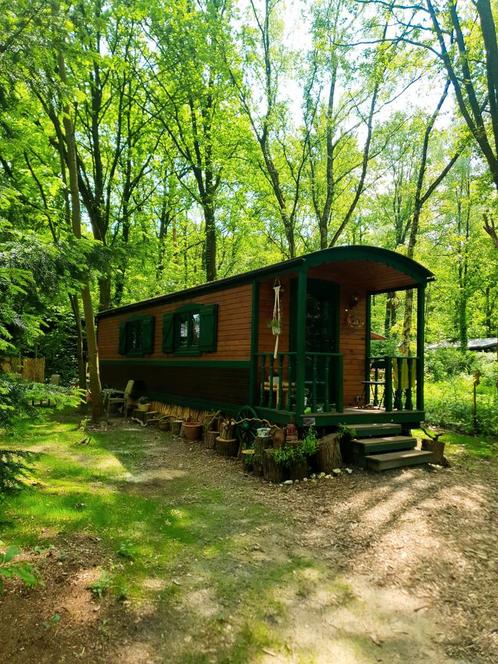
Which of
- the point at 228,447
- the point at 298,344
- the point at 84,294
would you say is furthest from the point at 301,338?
the point at 84,294

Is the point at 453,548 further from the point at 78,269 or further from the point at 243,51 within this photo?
the point at 243,51

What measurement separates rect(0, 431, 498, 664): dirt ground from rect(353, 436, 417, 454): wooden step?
1.20 metres

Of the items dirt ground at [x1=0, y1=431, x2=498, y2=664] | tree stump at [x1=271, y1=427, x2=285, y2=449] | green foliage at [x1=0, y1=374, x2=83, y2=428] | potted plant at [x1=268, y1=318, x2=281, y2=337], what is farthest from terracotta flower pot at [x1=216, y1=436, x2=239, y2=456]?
green foliage at [x1=0, y1=374, x2=83, y2=428]

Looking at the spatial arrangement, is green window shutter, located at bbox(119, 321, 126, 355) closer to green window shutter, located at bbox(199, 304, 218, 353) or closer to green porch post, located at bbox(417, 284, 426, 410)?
green window shutter, located at bbox(199, 304, 218, 353)

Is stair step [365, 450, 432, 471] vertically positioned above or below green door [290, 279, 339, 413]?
below

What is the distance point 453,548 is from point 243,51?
15.6 meters

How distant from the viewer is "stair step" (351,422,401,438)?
6556 millimetres

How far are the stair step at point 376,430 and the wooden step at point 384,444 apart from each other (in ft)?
0.28

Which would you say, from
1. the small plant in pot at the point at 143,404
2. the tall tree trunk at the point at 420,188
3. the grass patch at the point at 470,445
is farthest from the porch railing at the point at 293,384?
the tall tree trunk at the point at 420,188

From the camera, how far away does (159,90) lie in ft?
50.9

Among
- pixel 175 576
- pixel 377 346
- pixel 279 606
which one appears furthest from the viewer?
pixel 377 346

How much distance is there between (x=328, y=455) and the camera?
19.6 ft

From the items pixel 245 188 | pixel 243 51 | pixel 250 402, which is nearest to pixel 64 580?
pixel 250 402

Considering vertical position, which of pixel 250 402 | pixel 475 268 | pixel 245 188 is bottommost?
pixel 250 402
